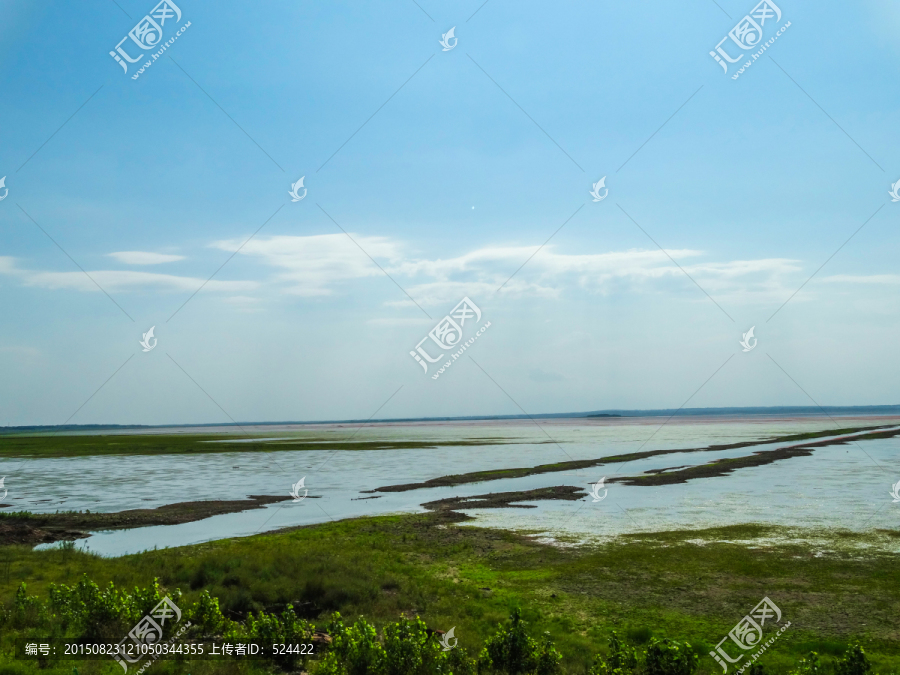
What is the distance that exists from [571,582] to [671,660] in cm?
1023

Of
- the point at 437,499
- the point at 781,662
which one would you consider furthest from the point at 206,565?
the point at 437,499

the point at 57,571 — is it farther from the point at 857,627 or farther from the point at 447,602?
the point at 857,627

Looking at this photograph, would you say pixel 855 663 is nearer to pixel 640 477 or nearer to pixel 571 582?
pixel 571 582

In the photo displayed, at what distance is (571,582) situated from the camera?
20.6 m

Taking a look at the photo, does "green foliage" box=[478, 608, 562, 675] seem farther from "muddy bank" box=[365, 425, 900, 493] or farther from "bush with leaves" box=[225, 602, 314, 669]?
"muddy bank" box=[365, 425, 900, 493]

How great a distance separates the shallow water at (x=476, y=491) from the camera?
102 feet

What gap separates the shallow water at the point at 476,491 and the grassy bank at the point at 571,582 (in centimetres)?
446

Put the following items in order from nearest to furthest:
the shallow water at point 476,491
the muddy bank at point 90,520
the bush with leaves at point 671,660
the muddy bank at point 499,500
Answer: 1. the bush with leaves at point 671,660
2. the muddy bank at point 90,520
3. the shallow water at point 476,491
4. the muddy bank at point 499,500

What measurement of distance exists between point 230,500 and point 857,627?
1498 inches

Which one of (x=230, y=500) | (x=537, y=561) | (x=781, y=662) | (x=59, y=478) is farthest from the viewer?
(x=59, y=478)

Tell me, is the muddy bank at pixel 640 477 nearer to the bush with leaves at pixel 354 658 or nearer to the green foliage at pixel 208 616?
the green foliage at pixel 208 616

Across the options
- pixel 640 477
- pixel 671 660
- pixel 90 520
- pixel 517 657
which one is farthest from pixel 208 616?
pixel 640 477

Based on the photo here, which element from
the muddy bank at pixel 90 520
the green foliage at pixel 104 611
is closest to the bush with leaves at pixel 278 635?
the green foliage at pixel 104 611

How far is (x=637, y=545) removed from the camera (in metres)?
25.8
